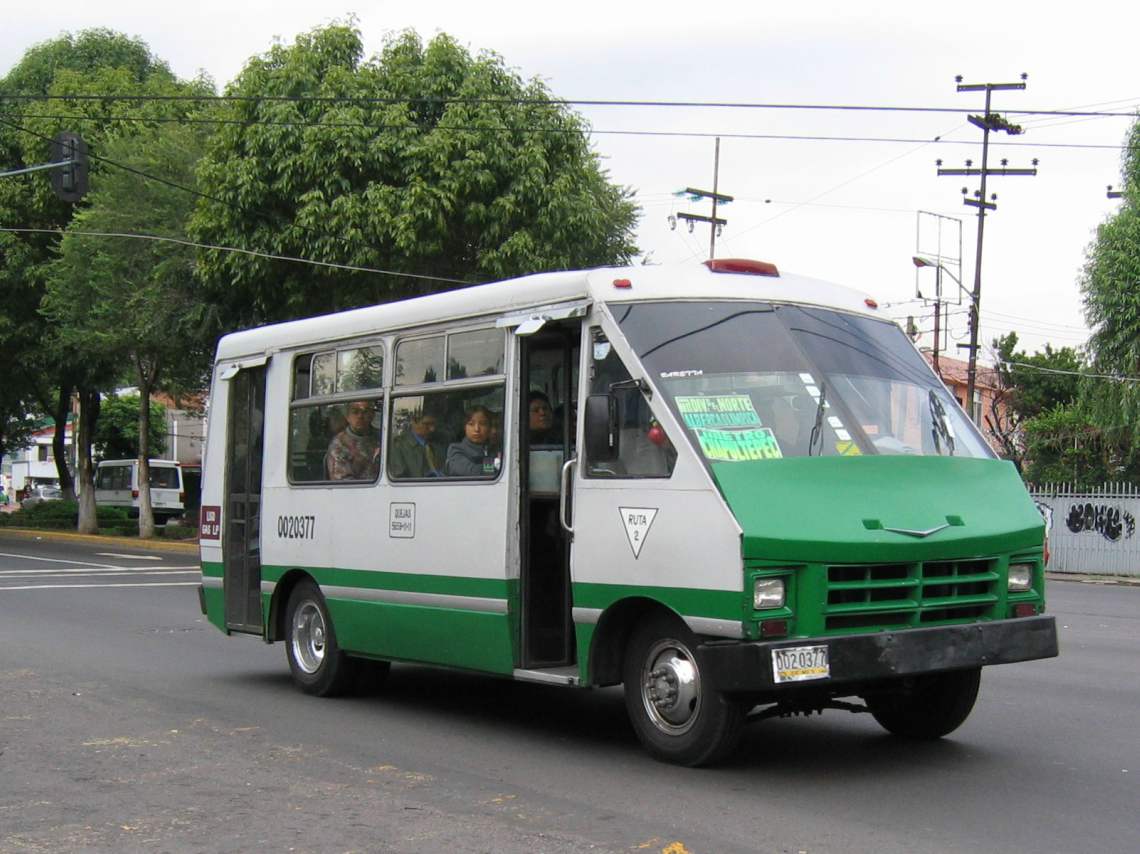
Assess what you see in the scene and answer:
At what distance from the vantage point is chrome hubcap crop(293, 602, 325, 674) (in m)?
10.7

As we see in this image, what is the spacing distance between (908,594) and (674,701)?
1.33 m

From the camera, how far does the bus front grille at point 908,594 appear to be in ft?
23.2

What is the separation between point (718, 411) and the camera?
7.65 m

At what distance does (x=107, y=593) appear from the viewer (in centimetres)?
2002

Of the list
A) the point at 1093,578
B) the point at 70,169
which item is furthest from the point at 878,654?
the point at 1093,578

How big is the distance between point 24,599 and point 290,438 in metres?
9.46

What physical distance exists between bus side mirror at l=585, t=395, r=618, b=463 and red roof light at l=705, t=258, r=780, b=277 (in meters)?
1.19

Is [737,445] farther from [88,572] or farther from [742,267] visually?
[88,572]

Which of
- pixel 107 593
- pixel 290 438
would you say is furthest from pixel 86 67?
pixel 290 438

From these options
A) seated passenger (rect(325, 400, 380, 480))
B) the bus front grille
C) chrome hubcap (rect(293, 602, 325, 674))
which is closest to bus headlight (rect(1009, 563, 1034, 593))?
the bus front grille

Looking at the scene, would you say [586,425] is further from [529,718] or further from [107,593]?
[107,593]

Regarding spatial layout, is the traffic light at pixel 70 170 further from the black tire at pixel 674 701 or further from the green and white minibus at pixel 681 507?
the black tire at pixel 674 701

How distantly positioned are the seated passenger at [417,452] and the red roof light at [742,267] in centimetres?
216

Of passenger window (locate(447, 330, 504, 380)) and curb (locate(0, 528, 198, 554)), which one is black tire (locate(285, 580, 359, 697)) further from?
curb (locate(0, 528, 198, 554))
